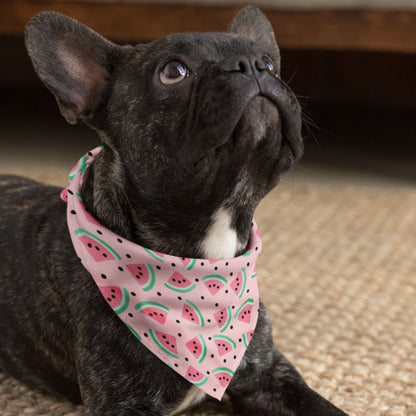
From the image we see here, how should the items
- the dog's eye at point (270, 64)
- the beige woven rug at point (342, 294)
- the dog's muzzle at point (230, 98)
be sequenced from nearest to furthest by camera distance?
1. the dog's muzzle at point (230, 98)
2. the dog's eye at point (270, 64)
3. the beige woven rug at point (342, 294)

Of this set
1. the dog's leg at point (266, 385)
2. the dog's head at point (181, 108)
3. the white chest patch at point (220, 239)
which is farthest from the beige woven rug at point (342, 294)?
the dog's head at point (181, 108)

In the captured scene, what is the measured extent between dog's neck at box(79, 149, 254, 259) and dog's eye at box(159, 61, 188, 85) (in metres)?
0.17

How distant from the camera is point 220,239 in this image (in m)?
1.27

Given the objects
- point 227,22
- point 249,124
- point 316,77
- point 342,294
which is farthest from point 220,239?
point 316,77

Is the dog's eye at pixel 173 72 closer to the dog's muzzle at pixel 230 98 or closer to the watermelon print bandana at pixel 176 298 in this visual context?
the dog's muzzle at pixel 230 98

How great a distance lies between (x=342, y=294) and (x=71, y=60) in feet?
3.13

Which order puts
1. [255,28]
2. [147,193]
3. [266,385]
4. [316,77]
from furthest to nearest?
[316,77] < [255,28] < [266,385] < [147,193]

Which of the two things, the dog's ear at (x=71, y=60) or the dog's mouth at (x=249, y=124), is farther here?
the dog's ear at (x=71, y=60)

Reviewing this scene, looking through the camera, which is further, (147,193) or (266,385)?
(266,385)

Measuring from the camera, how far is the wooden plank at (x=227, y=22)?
267cm

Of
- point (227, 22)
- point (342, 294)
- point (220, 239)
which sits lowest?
point (342, 294)

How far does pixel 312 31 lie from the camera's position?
2746 millimetres

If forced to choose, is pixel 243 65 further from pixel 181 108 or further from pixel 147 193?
pixel 147 193

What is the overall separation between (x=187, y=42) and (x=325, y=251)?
1157 mm
